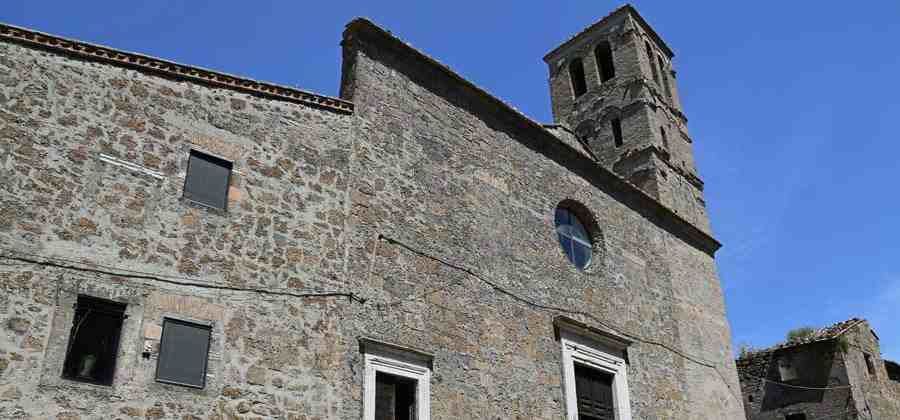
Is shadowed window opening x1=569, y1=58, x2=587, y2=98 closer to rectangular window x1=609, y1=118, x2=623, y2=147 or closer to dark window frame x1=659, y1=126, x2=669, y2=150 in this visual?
rectangular window x1=609, y1=118, x2=623, y2=147

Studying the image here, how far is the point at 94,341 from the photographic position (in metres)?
6.90

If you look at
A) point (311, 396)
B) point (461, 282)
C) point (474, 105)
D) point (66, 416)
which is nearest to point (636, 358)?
point (461, 282)

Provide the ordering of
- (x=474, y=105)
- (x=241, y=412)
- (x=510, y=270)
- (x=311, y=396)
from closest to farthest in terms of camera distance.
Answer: (x=241, y=412)
(x=311, y=396)
(x=510, y=270)
(x=474, y=105)

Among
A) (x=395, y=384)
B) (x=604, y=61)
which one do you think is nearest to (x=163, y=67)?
(x=395, y=384)

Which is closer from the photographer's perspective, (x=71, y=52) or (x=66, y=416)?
(x=66, y=416)

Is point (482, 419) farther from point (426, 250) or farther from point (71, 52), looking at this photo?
point (71, 52)

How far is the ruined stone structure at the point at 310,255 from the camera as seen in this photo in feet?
22.9

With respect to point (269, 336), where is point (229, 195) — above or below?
above

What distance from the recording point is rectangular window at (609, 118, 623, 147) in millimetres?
19500

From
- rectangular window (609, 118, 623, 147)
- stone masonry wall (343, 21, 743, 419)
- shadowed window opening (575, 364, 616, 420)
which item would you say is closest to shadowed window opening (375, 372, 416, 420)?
stone masonry wall (343, 21, 743, 419)

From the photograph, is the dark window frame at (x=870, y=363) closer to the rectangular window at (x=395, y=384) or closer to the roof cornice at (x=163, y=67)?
the rectangular window at (x=395, y=384)

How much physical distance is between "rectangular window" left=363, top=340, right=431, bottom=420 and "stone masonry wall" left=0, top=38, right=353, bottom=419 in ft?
1.57

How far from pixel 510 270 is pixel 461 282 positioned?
44.5 inches

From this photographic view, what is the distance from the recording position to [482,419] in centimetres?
945
